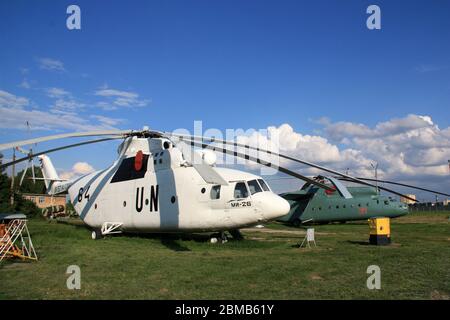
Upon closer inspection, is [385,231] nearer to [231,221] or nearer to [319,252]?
[319,252]

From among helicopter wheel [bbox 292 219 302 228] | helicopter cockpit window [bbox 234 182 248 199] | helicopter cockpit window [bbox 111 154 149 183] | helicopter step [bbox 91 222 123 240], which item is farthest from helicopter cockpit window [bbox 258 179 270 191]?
helicopter wheel [bbox 292 219 302 228]

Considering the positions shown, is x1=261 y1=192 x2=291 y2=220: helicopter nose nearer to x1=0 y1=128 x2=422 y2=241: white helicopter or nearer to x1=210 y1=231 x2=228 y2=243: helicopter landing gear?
x1=0 y1=128 x2=422 y2=241: white helicopter

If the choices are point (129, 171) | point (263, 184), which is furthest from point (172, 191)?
point (263, 184)

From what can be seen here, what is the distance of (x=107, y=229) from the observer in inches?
817

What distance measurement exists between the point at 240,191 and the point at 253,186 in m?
0.62

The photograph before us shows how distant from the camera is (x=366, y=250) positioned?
1574cm

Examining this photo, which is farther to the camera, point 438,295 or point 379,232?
point 379,232

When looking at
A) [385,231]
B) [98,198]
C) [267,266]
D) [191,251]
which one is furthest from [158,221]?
[385,231]

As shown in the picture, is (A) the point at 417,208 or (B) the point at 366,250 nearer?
(B) the point at 366,250

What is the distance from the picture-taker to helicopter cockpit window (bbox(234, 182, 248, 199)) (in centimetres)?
1680

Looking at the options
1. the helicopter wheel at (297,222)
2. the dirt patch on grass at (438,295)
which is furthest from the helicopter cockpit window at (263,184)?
the helicopter wheel at (297,222)

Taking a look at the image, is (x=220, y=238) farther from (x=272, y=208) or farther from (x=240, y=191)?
(x=272, y=208)

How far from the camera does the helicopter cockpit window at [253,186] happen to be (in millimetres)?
16844
